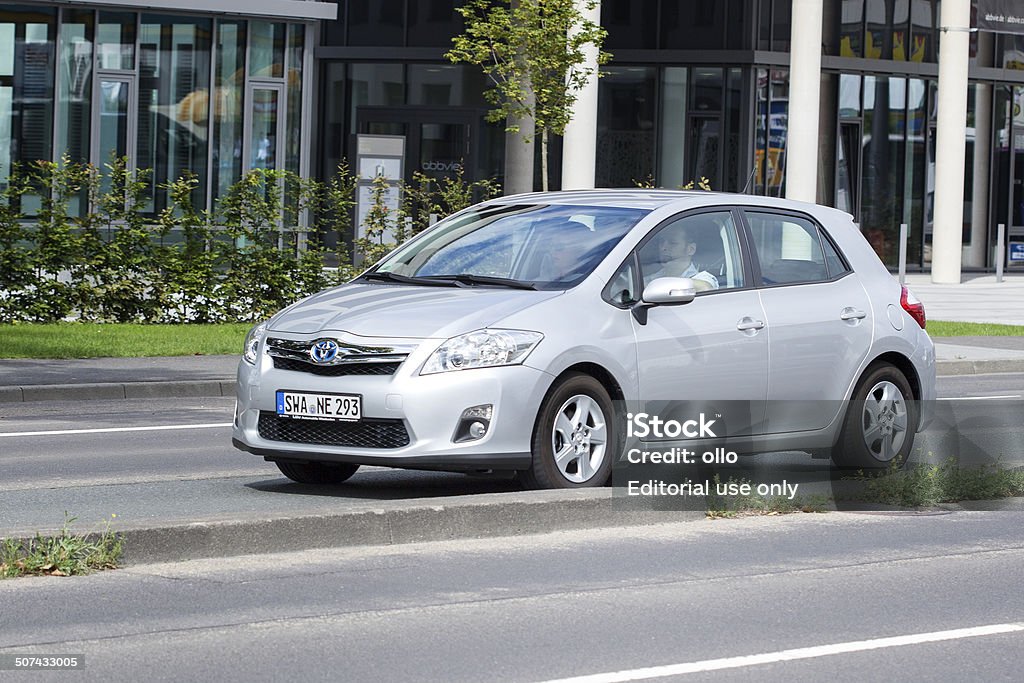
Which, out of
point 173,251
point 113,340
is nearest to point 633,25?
point 173,251

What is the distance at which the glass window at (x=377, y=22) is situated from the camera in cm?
3903

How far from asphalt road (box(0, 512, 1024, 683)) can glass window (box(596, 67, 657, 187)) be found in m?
30.0

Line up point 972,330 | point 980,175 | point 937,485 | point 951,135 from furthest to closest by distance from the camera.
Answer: point 980,175, point 951,135, point 972,330, point 937,485

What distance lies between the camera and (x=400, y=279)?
10.2 metres

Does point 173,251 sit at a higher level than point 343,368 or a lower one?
higher

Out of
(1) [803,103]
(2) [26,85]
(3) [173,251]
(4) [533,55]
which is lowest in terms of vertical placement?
(3) [173,251]

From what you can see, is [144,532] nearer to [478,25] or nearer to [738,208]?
[738,208]

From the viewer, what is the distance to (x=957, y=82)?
37.5 metres

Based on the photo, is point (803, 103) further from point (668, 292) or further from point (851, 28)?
point (668, 292)

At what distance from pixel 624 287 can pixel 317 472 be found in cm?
203

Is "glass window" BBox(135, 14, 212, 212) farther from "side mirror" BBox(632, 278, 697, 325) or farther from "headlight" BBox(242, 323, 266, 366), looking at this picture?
"side mirror" BBox(632, 278, 697, 325)

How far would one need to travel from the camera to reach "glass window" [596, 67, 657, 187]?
126 ft

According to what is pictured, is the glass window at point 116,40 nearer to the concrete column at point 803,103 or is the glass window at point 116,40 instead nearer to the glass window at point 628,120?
the glass window at point 628,120

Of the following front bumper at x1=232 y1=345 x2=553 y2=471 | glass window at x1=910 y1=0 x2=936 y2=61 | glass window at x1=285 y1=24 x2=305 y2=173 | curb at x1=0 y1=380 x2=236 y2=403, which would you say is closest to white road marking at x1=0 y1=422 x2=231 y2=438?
curb at x1=0 y1=380 x2=236 y2=403
